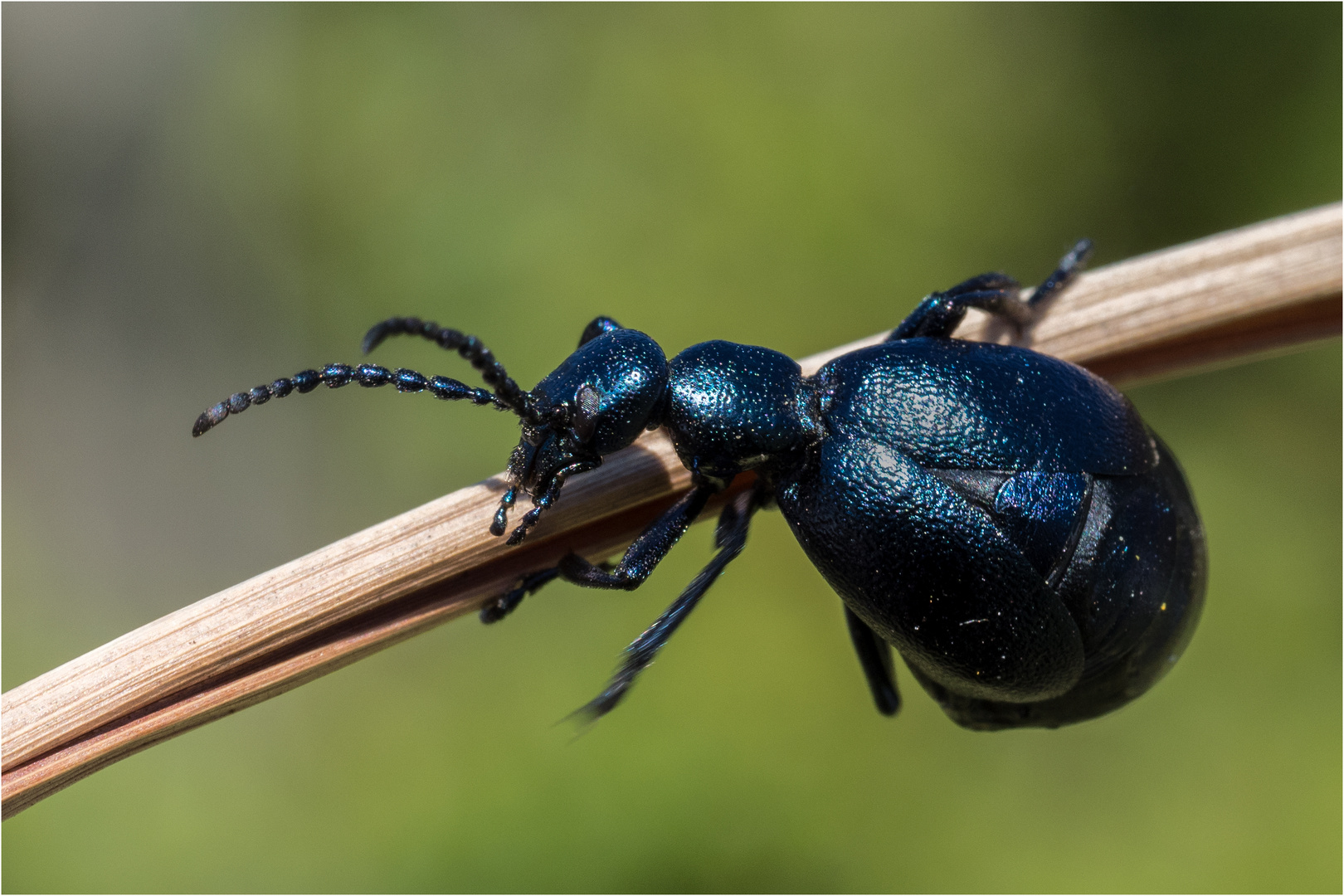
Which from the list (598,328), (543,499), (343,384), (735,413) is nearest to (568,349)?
(598,328)

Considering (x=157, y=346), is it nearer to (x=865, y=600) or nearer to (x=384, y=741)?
(x=384, y=741)

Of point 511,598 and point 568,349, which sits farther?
point 568,349

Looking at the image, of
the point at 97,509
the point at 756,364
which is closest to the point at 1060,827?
the point at 756,364

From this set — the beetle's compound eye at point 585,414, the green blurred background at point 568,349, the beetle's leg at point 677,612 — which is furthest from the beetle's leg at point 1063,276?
the green blurred background at point 568,349

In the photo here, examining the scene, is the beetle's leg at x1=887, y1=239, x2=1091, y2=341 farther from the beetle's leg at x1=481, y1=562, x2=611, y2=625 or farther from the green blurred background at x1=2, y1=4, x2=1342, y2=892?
the green blurred background at x1=2, y1=4, x2=1342, y2=892

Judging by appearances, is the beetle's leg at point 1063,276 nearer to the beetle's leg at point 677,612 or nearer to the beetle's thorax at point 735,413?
the beetle's thorax at point 735,413

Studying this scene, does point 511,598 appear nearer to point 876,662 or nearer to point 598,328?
point 598,328
